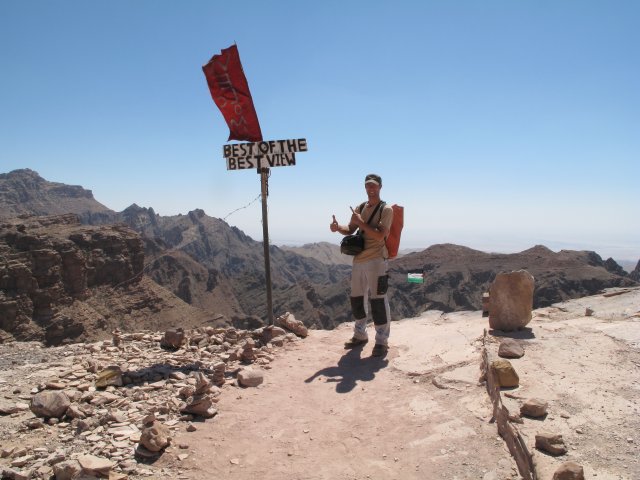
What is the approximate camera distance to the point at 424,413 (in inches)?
193

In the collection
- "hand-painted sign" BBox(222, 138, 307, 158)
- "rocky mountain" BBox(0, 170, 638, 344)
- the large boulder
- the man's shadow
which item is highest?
"hand-painted sign" BBox(222, 138, 307, 158)

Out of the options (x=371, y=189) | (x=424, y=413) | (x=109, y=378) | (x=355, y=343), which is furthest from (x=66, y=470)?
(x=371, y=189)

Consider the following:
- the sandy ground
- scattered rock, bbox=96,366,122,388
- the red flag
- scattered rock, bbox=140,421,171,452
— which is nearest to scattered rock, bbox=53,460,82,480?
scattered rock, bbox=140,421,171,452

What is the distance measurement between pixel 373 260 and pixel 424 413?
2.35 meters

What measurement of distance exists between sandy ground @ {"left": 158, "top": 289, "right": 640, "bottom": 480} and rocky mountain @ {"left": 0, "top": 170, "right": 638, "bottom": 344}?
50.3 m

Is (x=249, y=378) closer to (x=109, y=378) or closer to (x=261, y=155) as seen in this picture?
(x=109, y=378)

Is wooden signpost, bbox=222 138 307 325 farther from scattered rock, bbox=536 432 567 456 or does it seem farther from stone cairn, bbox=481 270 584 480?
scattered rock, bbox=536 432 567 456

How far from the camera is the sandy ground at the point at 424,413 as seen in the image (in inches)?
153

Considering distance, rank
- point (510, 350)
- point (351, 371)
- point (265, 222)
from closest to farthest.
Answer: point (510, 350) → point (351, 371) → point (265, 222)

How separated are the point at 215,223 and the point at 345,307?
105m

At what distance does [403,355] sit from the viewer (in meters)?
6.85

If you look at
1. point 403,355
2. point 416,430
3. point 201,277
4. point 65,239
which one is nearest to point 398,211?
point 403,355

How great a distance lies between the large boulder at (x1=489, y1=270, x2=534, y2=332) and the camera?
701 cm

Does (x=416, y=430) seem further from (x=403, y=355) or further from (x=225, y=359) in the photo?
(x=225, y=359)
